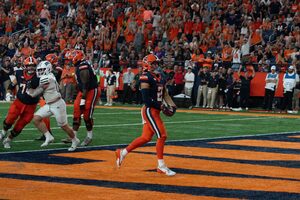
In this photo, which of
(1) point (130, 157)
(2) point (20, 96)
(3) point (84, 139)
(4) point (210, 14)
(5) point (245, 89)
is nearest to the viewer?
(1) point (130, 157)

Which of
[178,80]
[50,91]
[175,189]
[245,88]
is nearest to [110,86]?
[178,80]

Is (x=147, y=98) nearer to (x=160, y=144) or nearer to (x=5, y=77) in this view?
(x=160, y=144)

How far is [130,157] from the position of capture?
14555 millimetres

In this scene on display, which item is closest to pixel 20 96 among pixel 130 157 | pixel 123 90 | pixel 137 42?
pixel 130 157

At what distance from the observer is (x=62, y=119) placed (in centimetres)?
1523

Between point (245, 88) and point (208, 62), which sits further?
point (208, 62)

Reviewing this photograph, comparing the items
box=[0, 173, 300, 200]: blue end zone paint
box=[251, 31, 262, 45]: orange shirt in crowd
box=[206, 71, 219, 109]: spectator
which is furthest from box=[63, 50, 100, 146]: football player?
box=[251, 31, 262, 45]: orange shirt in crowd

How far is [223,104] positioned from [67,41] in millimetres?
9191

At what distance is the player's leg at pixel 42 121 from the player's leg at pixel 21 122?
4.8 inches

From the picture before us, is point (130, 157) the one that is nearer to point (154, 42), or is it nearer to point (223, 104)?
point (223, 104)

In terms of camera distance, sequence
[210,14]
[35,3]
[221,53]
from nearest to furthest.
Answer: [221,53], [210,14], [35,3]

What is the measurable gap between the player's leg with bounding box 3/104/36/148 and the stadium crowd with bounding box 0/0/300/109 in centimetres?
1359

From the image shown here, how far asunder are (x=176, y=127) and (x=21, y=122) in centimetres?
593

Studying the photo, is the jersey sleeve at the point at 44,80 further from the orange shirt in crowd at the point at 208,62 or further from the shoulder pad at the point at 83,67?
the orange shirt in crowd at the point at 208,62
